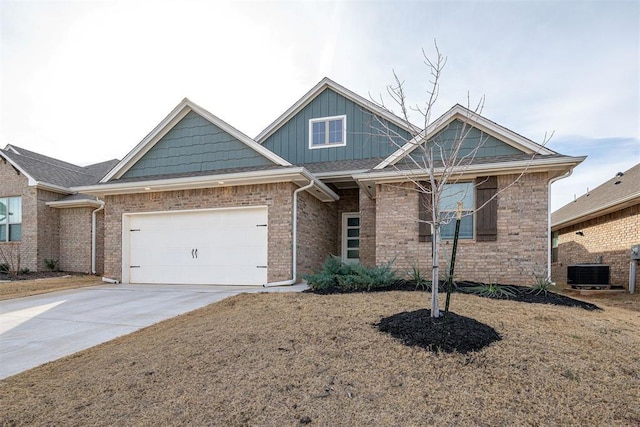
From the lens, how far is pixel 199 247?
9.92 meters

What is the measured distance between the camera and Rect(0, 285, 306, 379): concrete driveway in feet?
15.0

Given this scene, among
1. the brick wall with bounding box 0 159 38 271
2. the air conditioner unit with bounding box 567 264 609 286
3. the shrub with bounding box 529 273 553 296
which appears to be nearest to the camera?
the shrub with bounding box 529 273 553 296

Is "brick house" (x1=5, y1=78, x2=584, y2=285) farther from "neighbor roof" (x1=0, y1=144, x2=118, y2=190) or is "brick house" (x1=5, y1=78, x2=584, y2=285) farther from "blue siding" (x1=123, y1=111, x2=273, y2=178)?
Result: "neighbor roof" (x1=0, y1=144, x2=118, y2=190)

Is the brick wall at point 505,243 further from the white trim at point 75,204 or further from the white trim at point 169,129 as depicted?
the white trim at point 75,204

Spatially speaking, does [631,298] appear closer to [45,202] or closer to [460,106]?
[460,106]

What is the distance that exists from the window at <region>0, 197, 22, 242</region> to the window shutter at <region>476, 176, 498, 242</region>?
17204mm

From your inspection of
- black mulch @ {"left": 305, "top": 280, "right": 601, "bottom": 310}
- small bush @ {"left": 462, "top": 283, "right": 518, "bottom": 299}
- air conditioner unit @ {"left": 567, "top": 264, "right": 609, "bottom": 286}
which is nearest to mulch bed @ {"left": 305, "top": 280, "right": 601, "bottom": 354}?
black mulch @ {"left": 305, "top": 280, "right": 601, "bottom": 310}

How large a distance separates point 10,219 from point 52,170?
2631 mm

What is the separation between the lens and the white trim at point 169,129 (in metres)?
→ 9.73

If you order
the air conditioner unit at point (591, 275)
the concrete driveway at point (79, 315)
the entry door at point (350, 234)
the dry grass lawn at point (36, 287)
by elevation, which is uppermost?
the entry door at point (350, 234)

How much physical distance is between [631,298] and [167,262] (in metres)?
12.7

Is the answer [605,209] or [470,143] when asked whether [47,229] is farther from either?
[605,209]

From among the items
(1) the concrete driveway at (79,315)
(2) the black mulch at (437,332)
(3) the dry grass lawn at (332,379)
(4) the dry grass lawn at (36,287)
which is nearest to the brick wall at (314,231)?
(1) the concrete driveway at (79,315)

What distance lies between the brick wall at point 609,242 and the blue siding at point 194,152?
11401 mm
